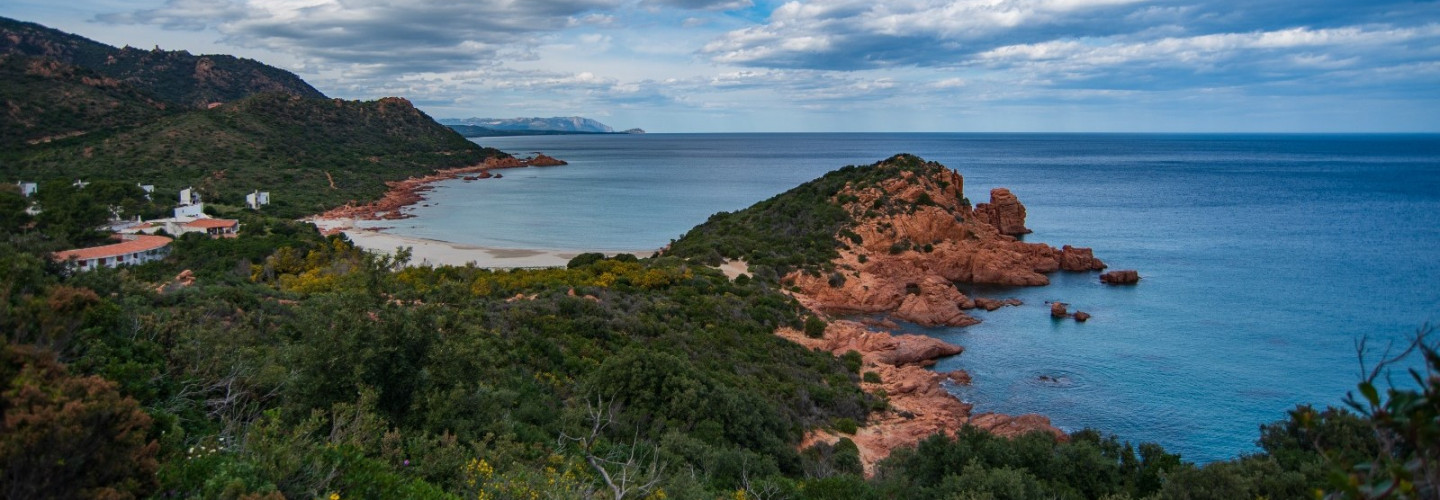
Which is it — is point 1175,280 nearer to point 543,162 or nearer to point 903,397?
point 903,397

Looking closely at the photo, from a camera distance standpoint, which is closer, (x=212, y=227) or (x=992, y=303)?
(x=992, y=303)

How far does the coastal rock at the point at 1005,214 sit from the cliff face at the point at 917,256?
5.28 metres

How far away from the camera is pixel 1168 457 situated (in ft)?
47.4

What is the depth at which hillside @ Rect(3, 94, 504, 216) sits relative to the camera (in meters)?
59.9

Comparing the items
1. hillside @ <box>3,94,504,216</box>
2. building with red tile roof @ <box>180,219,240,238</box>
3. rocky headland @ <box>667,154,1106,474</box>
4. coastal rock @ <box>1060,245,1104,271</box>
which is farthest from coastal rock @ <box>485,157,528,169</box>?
coastal rock @ <box>1060,245,1104,271</box>

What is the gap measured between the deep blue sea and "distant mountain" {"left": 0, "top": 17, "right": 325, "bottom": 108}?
51563mm

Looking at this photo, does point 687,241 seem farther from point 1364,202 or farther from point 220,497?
point 1364,202

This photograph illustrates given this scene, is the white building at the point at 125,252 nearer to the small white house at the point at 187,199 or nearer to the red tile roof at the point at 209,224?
the red tile roof at the point at 209,224

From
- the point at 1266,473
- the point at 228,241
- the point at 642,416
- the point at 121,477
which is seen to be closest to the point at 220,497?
the point at 121,477

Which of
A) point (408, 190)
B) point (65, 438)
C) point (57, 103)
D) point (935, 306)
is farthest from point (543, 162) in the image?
point (65, 438)

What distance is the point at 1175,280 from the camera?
39938 mm

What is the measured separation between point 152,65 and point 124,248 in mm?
109148

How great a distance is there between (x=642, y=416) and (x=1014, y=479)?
6546 mm

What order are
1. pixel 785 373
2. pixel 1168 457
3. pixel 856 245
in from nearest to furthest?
pixel 1168 457
pixel 785 373
pixel 856 245
